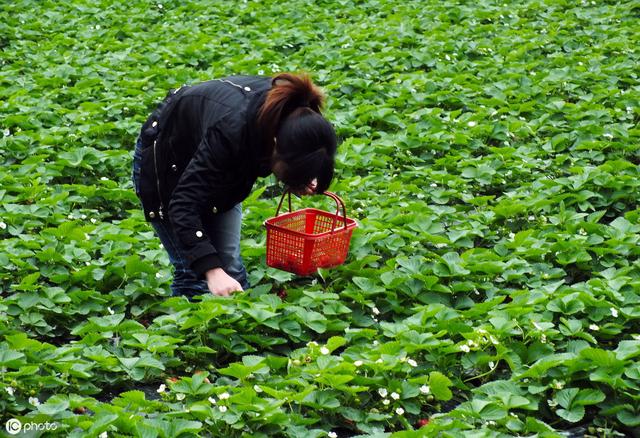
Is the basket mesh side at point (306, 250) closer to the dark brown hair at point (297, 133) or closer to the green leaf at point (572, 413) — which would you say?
the dark brown hair at point (297, 133)

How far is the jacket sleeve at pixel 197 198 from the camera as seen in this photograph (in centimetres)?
360

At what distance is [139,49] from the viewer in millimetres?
9156

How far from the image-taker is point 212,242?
407 cm

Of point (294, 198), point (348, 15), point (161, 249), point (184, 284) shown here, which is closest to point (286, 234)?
point (184, 284)

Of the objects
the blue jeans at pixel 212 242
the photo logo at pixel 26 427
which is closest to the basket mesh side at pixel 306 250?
the blue jeans at pixel 212 242

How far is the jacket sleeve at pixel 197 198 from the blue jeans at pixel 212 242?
33 centimetres

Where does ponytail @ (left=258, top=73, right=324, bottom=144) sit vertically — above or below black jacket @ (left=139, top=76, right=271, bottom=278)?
above

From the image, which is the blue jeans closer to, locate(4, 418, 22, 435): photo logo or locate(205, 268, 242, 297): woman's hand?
locate(205, 268, 242, 297): woman's hand

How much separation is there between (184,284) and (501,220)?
1.89 m

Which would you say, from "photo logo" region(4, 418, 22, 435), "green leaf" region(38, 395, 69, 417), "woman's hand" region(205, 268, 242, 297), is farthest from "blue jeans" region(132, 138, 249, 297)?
"photo logo" region(4, 418, 22, 435)

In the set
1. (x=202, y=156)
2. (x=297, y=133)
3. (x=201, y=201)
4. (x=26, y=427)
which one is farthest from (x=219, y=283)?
(x=26, y=427)

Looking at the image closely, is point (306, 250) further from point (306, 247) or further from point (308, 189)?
point (308, 189)

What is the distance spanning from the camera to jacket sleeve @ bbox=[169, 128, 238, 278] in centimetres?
360

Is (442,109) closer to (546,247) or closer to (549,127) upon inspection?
(549,127)
